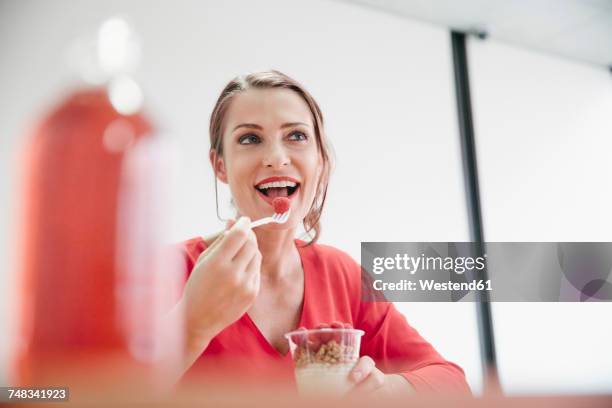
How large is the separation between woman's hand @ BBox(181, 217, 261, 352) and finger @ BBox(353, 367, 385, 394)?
0.15m

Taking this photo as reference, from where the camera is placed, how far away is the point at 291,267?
115 cm

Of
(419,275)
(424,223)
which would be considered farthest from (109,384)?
(424,223)

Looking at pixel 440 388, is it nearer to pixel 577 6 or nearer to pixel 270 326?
pixel 270 326

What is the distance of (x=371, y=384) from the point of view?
670 millimetres

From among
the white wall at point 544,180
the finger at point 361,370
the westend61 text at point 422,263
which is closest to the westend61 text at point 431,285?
the westend61 text at point 422,263

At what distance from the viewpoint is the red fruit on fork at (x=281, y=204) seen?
1.10m

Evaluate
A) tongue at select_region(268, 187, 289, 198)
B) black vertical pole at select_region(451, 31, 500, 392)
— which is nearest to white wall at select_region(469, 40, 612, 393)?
black vertical pole at select_region(451, 31, 500, 392)

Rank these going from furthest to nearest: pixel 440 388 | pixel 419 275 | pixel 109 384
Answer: pixel 419 275 → pixel 440 388 → pixel 109 384

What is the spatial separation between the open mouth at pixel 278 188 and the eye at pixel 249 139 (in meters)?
0.08

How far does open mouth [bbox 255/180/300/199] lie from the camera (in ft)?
3.71

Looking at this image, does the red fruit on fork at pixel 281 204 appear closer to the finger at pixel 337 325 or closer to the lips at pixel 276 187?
the lips at pixel 276 187

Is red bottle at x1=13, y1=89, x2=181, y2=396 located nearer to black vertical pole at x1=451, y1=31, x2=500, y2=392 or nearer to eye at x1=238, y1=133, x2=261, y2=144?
eye at x1=238, y1=133, x2=261, y2=144

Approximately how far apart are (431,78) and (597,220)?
2.34 ft

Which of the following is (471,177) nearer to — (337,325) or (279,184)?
(279,184)
